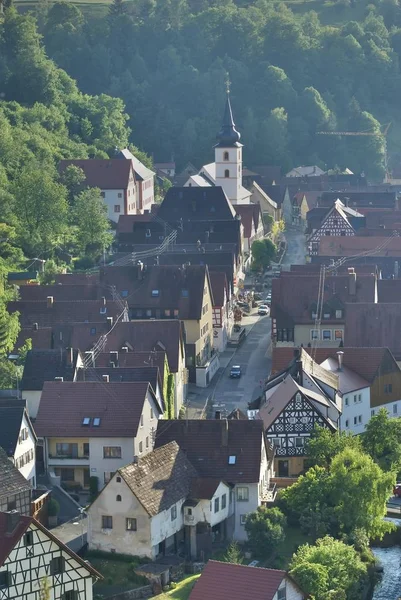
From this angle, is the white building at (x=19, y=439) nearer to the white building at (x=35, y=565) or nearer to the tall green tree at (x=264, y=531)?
the tall green tree at (x=264, y=531)

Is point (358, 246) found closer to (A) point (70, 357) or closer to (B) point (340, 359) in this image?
(B) point (340, 359)

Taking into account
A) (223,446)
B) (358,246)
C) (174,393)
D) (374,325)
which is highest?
(358,246)

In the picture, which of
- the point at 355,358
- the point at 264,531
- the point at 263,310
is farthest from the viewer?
the point at 263,310

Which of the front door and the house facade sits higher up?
the house facade

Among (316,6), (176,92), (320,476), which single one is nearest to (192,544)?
(320,476)

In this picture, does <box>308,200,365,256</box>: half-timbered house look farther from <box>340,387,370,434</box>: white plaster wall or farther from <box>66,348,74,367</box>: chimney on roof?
<box>66,348,74,367</box>: chimney on roof

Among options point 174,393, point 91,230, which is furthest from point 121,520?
point 91,230

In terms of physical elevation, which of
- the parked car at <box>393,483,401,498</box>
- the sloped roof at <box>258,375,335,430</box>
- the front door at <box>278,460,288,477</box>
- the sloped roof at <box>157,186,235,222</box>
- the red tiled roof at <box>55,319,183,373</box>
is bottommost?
the parked car at <box>393,483,401,498</box>

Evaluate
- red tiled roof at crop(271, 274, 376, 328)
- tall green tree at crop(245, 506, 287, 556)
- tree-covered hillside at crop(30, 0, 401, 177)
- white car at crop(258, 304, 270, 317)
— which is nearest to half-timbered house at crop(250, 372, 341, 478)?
tall green tree at crop(245, 506, 287, 556)
